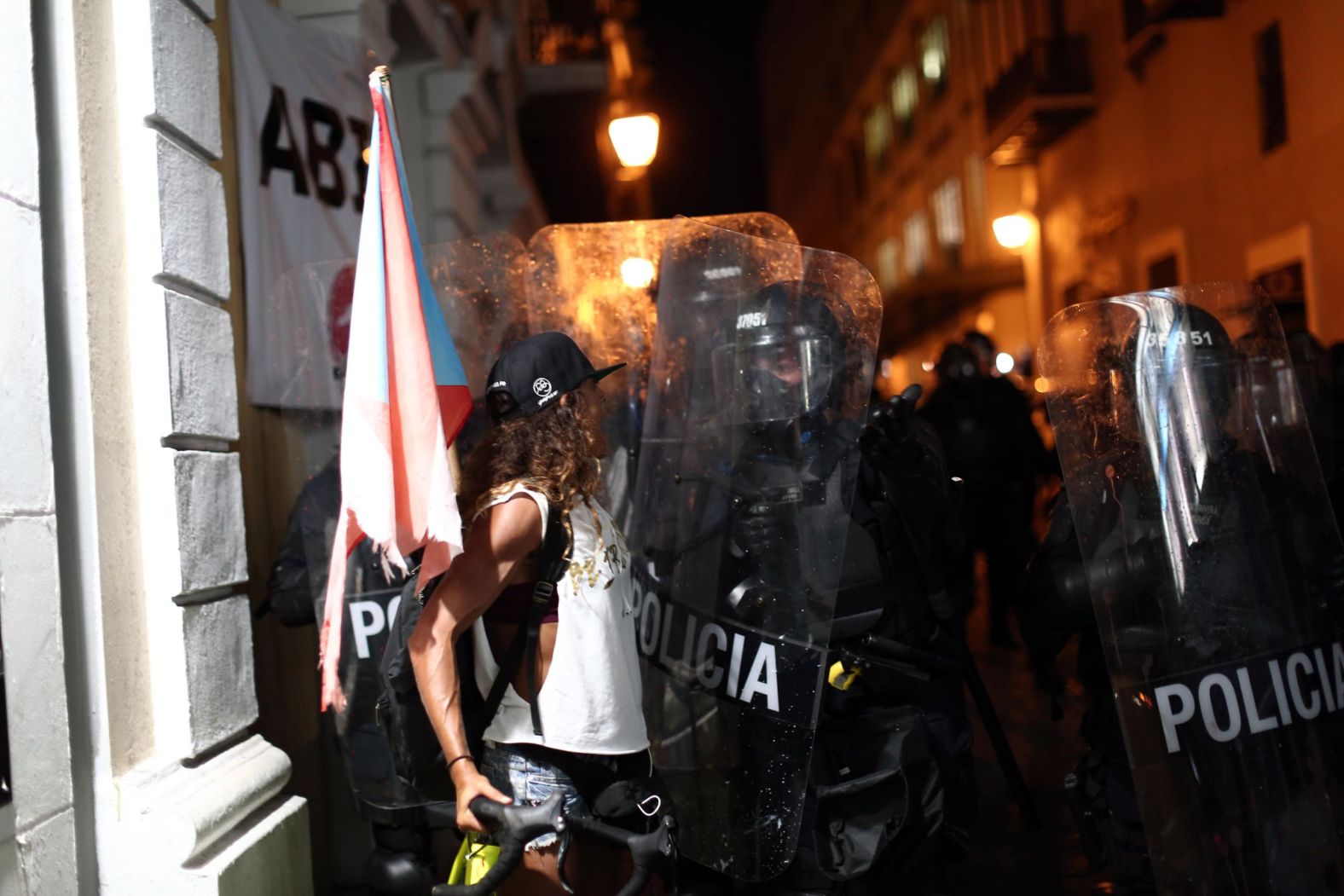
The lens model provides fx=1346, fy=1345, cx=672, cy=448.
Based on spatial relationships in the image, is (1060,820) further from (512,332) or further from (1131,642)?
(512,332)

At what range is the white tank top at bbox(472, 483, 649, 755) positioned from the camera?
9.57 feet

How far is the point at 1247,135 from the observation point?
A: 40.3 feet

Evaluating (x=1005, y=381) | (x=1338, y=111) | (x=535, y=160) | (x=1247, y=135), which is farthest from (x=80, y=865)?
(x=535, y=160)

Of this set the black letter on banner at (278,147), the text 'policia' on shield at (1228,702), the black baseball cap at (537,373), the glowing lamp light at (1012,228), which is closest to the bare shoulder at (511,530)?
the black baseball cap at (537,373)

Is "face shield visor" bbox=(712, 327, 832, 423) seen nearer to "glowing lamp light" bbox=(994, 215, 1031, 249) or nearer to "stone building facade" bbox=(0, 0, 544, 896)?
"stone building facade" bbox=(0, 0, 544, 896)

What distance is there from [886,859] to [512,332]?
2.24 meters

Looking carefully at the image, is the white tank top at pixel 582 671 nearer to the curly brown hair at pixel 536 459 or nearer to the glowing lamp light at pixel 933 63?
the curly brown hair at pixel 536 459

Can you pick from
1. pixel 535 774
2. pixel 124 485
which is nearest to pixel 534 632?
pixel 535 774

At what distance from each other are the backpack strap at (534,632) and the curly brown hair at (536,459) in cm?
10

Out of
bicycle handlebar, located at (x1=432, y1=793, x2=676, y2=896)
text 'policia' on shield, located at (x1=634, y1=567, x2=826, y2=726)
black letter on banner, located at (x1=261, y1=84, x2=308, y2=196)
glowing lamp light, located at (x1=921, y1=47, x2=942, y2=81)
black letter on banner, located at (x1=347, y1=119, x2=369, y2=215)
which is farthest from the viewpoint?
glowing lamp light, located at (x1=921, y1=47, x2=942, y2=81)

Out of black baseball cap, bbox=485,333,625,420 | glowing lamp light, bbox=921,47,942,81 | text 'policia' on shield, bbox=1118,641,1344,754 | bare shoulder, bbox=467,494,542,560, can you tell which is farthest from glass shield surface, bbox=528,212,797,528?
glowing lamp light, bbox=921,47,942,81

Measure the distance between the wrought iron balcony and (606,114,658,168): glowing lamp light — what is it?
29.4 ft

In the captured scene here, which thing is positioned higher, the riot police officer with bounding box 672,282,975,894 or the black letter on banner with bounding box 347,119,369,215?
the black letter on banner with bounding box 347,119,369,215

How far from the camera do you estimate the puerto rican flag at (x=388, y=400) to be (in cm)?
307
